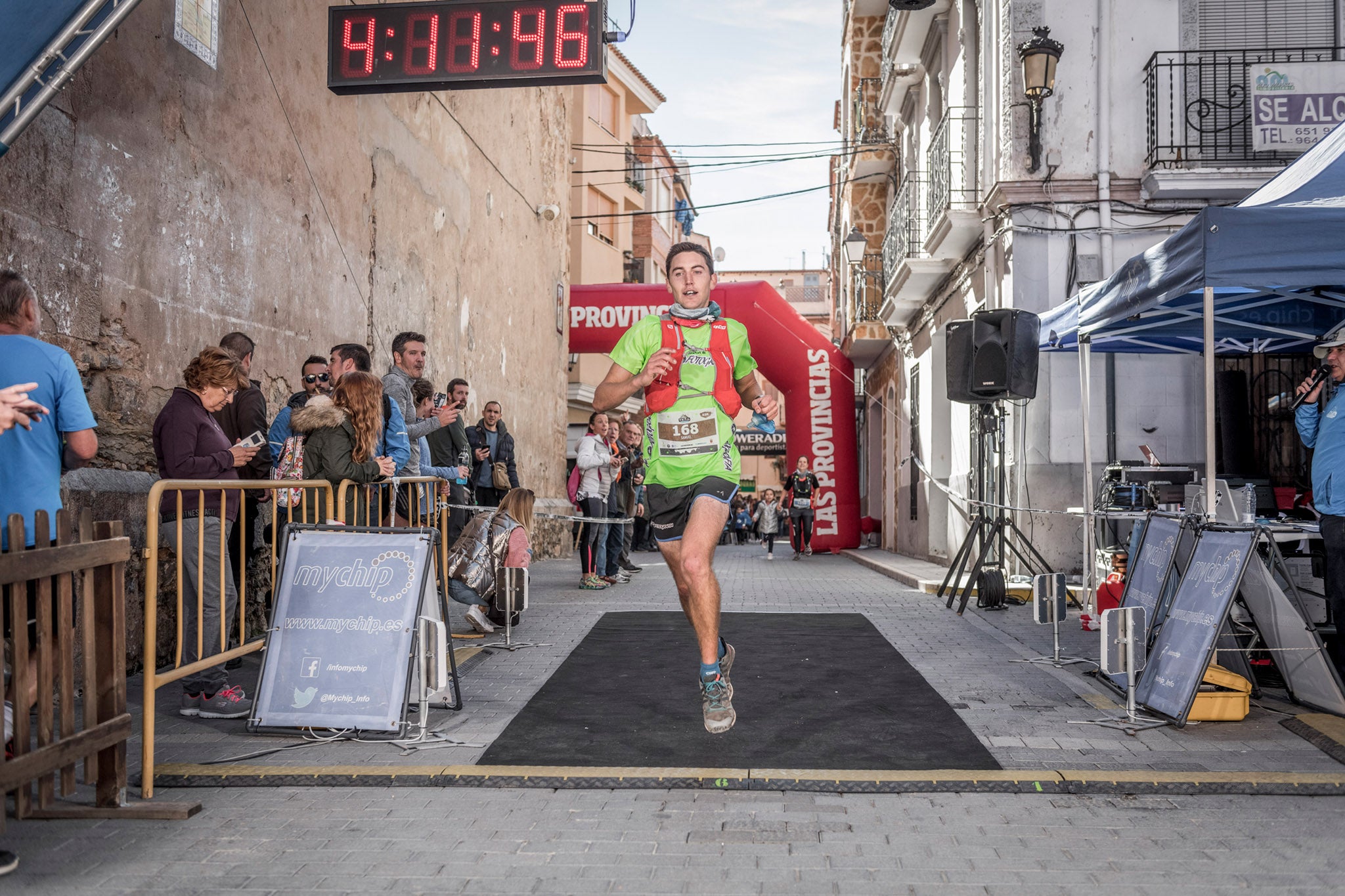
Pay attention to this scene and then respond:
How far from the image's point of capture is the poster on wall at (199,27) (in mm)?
7637

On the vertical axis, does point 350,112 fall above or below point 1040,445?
above

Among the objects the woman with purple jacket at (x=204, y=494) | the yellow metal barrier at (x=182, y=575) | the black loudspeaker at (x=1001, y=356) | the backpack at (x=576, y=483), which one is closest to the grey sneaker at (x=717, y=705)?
the yellow metal barrier at (x=182, y=575)

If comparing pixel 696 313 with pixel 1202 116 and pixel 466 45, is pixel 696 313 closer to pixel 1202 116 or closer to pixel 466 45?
pixel 466 45

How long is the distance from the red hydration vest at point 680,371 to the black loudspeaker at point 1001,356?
202 inches

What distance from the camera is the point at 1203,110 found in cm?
1218

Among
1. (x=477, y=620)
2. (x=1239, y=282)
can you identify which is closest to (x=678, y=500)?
(x=1239, y=282)

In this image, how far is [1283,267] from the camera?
571 cm

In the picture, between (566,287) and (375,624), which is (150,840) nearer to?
(375,624)

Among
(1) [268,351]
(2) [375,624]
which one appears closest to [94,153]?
(1) [268,351]

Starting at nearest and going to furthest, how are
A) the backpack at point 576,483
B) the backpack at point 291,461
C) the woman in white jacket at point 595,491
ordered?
the backpack at point 291,461 < the woman in white jacket at point 595,491 < the backpack at point 576,483

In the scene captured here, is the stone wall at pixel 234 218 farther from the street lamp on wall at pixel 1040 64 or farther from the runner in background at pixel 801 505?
the runner in background at pixel 801 505

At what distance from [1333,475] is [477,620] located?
5526 millimetres

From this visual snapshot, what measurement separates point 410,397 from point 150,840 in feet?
17.3

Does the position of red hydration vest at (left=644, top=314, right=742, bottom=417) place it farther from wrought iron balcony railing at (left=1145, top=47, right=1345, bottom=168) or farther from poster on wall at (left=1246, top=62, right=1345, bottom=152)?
poster on wall at (left=1246, top=62, right=1345, bottom=152)
